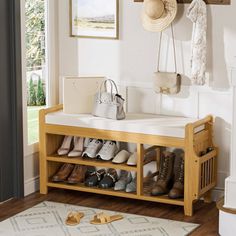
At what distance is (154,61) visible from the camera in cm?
492

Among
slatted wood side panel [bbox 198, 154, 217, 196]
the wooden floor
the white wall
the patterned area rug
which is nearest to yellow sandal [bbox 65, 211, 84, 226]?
the patterned area rug

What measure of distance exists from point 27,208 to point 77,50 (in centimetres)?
129

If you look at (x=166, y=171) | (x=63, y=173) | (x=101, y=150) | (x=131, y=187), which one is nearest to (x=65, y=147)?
(x=63, y=173)

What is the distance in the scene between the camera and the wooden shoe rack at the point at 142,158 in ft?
14.7

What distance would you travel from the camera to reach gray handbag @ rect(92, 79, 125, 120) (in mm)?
4727

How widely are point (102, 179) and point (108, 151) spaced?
0.75 feet

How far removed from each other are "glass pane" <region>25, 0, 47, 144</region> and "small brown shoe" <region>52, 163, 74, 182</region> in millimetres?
295

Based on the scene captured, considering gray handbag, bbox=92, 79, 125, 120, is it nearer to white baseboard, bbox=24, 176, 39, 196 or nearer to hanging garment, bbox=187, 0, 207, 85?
hanging garment, bbox=187, 0, 207, 85

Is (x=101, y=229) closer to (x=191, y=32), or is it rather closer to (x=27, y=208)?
(x=27, y=208)

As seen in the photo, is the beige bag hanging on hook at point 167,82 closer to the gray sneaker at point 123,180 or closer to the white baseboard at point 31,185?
the gray sneaker at point 123,180

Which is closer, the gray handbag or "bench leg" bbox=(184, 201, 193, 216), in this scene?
"bench leg" bbox=(184, 201, 193, 216)

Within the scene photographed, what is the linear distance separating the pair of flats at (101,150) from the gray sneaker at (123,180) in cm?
19

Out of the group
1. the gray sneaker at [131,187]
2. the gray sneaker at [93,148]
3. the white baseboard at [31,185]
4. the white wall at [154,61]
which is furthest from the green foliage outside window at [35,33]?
the gray sneaker at [131,187]

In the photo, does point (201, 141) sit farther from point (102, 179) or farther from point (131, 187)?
point (102, 179)
